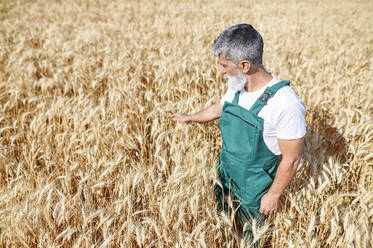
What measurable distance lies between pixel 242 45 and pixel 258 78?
0.28 m

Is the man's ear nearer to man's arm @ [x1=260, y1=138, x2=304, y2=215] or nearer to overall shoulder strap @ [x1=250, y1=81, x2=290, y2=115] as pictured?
overall shoulder strap @ [x1=250, y1=81, x2=290, y2=115]

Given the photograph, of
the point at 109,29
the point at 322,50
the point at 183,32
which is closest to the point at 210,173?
the point at 322,50

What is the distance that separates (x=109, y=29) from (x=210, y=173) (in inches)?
299

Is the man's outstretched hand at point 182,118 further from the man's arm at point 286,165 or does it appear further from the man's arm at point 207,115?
the man's arm at point 286,165

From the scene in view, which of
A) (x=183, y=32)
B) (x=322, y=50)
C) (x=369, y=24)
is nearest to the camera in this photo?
(x=322, y=50)

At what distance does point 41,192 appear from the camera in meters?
1.64

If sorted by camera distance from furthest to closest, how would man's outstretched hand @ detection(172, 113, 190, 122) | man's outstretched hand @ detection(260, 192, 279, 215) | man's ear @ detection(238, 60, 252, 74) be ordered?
man's outstretched hand @ detection(172, 113, 190, 122), man's outstretched hand @ detection(260, 192, 279, 215), man's ear @ detection(238, 60, 252, 74)

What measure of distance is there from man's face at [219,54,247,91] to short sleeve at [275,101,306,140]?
375mm

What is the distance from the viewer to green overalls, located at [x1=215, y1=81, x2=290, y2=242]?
5.28ft

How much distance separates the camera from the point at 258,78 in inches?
65.1

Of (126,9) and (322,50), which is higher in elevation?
(126,9)

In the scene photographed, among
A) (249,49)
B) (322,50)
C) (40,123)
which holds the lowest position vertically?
(40,123)

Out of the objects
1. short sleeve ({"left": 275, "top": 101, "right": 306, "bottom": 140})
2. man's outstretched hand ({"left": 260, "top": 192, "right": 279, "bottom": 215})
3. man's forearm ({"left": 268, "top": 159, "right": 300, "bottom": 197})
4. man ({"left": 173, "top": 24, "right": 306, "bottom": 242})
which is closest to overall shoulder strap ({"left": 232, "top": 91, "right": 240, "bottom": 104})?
man ({"left": 173, "top": 24, "right": 306, "bottom": 242})

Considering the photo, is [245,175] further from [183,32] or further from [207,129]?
[183,32]
